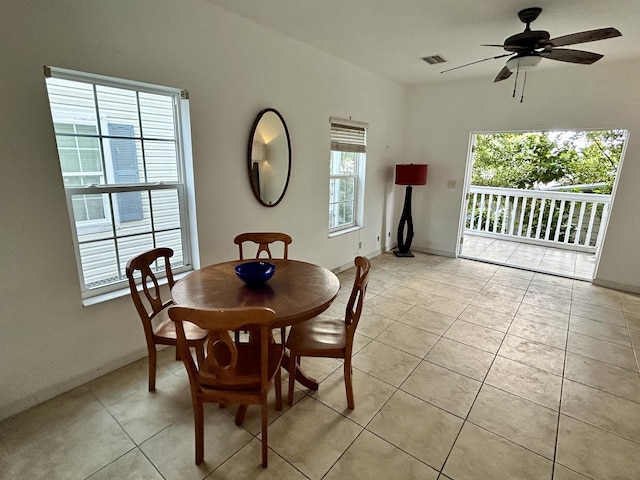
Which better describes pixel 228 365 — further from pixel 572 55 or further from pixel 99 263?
pixel 572 55

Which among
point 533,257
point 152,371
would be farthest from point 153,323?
point 533,257

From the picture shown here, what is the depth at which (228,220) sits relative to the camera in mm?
2820

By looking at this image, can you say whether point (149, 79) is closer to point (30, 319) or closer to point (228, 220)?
point (228, 220)

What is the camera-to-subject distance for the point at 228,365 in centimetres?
158

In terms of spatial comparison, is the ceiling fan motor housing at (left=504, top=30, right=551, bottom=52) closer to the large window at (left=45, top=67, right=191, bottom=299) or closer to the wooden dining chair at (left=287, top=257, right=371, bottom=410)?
the wooden dining chair at (left=287, top=257, right=371, bottom=410)

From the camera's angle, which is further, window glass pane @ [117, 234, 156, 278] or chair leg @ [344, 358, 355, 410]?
window glass pane @ [117, 234, 156, 278]

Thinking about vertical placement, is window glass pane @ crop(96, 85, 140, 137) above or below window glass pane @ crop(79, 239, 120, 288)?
above

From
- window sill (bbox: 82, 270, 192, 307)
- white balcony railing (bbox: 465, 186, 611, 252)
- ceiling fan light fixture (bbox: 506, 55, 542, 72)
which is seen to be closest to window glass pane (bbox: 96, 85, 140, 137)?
window sill (bbox: 82, 270, 192, 307)

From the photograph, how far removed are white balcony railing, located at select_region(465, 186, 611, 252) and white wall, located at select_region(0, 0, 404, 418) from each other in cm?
422

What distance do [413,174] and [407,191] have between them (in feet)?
1.42

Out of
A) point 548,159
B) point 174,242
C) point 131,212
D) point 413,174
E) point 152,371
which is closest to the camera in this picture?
point 152,371

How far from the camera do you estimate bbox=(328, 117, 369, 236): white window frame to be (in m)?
3.90

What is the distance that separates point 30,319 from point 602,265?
5631mm

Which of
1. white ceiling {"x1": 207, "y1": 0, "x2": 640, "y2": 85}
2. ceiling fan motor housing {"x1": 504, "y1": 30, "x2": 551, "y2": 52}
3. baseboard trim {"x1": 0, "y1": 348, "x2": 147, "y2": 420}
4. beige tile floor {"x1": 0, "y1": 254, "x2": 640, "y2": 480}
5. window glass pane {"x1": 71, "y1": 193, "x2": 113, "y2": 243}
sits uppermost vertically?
white ceiling {"x1": 207, "y1": 0, "x2": 640, "y2": 85}
